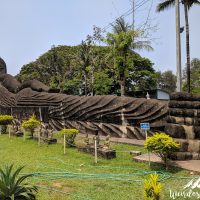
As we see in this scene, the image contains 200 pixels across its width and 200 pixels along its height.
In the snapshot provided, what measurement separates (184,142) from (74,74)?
980 inches

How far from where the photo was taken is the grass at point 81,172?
620 centimetres

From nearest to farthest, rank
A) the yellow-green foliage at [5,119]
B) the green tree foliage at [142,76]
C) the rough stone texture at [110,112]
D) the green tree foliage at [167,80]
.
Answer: the rough stone texture at [110,112] < the yellow-green foliage at [5,119] < the green tree foliage at [142,76] < the green tree foliage at [167,80]

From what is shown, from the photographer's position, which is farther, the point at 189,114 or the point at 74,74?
the point at 74,74

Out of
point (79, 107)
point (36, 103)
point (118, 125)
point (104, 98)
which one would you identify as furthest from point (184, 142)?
point (36, 103)

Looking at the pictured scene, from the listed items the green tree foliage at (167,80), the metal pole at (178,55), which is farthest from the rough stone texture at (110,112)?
the green tree foliage at (167,80)

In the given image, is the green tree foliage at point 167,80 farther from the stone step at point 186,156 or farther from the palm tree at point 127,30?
the stone step at point 186,156

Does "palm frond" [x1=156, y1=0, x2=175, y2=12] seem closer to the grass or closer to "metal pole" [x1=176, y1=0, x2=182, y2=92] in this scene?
"metal pole" [x1=176, y1=0, x2=182, y2=92]

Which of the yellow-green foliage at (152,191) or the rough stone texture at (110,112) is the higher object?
the rough stone texture at (110,112)

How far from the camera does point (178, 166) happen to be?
8.05m

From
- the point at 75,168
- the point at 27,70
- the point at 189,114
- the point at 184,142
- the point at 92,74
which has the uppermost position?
the point at 27,70

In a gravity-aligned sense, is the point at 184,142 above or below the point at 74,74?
below

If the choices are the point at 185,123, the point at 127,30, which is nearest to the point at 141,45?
the point at 127,30

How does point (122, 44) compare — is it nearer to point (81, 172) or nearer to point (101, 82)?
point (101, 82)

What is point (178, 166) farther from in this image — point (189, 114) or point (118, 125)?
point (118, 125)
